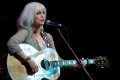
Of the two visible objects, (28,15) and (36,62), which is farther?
(28,15)

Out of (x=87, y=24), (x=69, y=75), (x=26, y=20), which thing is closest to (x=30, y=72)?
(x=26, y=20)

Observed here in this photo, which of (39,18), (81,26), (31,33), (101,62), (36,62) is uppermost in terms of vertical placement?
(39,18)

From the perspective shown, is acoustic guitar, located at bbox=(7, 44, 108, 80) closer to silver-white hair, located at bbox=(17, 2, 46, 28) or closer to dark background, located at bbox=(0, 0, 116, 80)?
silver-white hair, located at bbox=(17, 2, 46, 28)

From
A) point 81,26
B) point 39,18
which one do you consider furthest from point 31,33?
point 81,26

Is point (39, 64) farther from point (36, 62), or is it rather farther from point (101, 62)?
point (101, 62)

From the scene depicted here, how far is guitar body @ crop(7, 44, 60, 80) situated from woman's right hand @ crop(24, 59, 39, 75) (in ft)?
0.12

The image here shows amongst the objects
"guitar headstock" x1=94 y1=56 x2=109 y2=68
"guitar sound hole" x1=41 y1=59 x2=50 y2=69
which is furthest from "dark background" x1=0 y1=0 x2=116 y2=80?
"guitar sound hole" x1=41 y1=59 x2=50 y2=69

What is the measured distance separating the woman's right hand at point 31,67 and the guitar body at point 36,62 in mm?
38

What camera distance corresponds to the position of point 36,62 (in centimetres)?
321

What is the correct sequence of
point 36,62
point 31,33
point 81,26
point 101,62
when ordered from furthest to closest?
point 81,26 → point 101,62 → point 31,33 → point 36,62

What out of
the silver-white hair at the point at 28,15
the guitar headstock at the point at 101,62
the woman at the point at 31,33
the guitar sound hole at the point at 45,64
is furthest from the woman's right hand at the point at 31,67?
the guitar headstock at the point at 101,62

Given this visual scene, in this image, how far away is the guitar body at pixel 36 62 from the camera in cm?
312

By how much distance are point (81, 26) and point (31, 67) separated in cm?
217

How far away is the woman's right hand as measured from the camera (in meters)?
3.11
